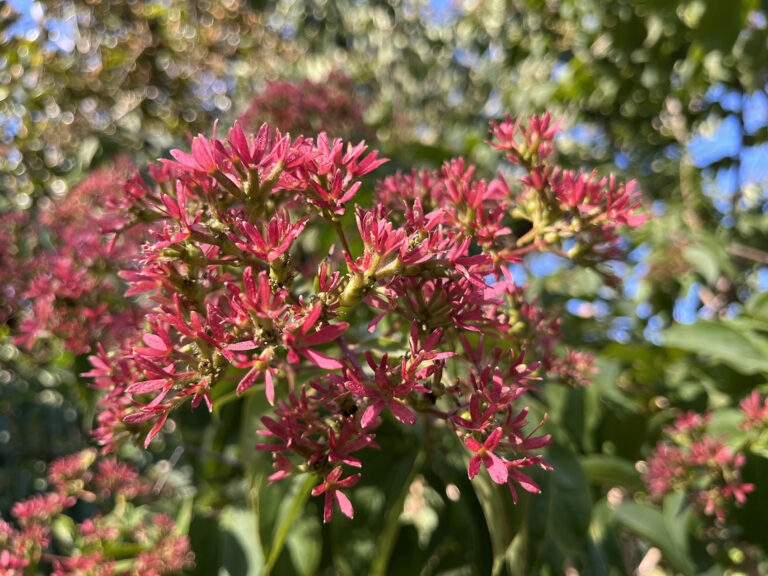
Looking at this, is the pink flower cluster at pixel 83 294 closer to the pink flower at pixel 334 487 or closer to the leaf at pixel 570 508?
the pink flower at pixel 334 487

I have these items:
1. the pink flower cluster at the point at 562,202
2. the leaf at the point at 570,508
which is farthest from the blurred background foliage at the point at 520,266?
the pink flower cluster at the point at 562,202

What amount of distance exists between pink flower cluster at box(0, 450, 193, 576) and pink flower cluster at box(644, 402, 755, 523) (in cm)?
87

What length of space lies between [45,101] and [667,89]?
7.80 feet

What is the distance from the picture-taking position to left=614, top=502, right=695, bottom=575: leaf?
1010mm

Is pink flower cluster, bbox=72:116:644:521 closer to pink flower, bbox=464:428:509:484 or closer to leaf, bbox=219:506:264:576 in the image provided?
pink flower, bbox=464:428:509:484

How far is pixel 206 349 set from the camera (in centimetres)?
61

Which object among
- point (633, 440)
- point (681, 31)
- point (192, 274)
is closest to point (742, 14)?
point (681, 31)

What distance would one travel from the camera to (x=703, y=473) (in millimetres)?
1106

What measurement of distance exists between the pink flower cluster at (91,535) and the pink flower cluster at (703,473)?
0.87 metres

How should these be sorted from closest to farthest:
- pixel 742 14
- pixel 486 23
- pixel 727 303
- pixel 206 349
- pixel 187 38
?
pixel 206 349 < pixel 742 14 < pixel 727 303 < pixel 187 38 < pixel 486 23

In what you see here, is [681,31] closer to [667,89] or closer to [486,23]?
[667,89]

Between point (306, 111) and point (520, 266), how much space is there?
0.86m

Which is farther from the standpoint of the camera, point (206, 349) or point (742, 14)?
point (742, 14)

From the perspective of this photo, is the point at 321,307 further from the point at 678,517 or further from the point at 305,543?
the point at 678,517
